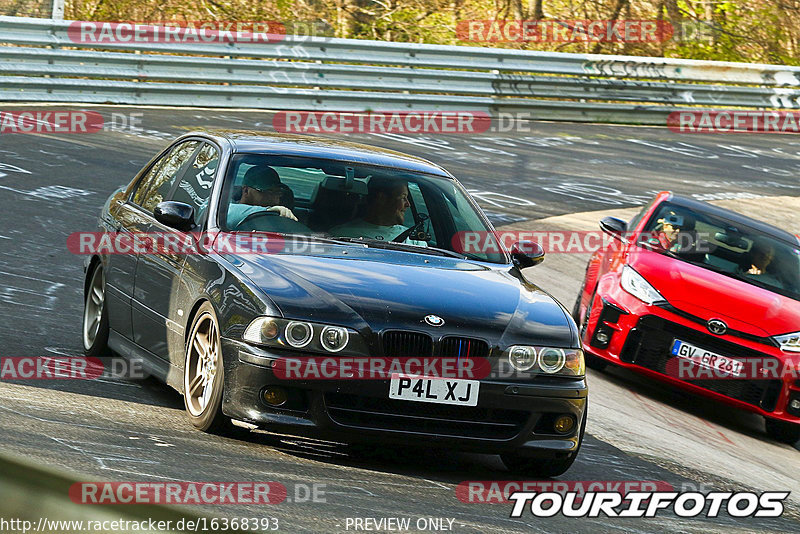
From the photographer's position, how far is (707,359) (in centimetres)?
902

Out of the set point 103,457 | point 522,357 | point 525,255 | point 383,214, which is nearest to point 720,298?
point 525,255

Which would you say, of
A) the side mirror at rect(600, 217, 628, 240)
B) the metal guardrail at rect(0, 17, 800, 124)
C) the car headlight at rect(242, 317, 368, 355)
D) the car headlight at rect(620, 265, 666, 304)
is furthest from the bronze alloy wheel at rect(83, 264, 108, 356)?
the metal guardrail at rect(0, 17, 800, 124)

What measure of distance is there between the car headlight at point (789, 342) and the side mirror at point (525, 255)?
9.27 ft

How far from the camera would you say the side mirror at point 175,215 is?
644 cm

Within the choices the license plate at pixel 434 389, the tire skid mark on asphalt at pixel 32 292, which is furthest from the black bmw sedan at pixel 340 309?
the tire skid mark on asphalt at pixel 32 292

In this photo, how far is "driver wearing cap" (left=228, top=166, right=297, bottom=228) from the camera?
6574 mm

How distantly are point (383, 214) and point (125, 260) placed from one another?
1.55 meters

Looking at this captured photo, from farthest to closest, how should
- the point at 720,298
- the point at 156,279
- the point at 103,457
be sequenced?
the point at 720,298
the point at 156,279
the point at 103,457

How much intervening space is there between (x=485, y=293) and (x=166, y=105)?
12.9 metres

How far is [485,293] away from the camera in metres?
6.03

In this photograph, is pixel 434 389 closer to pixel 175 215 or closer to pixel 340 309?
pixel 340 309

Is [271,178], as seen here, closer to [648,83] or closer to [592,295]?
[592,295]

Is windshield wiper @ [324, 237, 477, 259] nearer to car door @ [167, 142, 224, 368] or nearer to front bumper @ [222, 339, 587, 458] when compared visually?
car door @ [167, 142, 224, 368]

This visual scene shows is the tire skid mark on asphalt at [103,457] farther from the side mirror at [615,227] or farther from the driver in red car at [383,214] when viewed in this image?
the side mirror at [615,227]
